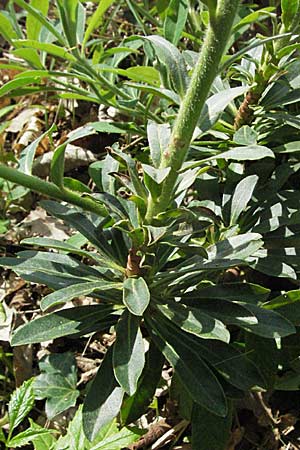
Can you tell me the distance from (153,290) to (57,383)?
0.58 meters

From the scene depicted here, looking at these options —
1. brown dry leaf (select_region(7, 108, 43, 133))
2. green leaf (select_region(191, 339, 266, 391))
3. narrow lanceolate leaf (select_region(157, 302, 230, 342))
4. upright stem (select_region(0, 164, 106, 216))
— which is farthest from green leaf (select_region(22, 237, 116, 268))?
brown dry leaf (select_region(7, 108, 43, 133))

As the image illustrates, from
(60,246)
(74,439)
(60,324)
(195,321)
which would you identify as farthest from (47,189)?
(74,439)

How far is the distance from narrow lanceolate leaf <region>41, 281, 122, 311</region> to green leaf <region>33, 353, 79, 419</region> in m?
0.54

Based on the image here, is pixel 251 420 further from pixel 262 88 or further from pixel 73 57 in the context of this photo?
pixel 73 57

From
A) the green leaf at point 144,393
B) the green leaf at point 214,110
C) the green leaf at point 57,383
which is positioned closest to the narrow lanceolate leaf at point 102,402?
the green leaf at point 144,393

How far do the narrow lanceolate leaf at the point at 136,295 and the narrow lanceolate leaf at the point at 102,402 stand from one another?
26 centimetres

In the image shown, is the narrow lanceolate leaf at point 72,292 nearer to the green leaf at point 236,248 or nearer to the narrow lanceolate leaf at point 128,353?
the narrow lanceolate leaf at point 128,353

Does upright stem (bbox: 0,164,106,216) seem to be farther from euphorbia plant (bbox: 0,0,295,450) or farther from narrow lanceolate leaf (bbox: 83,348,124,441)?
narrow lanceolate leaf (bbox: 83,348,124,441)

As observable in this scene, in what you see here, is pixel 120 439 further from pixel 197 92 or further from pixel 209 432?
pixel 197 92

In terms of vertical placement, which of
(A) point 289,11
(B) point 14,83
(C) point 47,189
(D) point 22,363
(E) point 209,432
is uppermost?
(A) point 289,11

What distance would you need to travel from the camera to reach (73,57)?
1938mm

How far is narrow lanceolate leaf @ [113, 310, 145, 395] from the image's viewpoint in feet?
4.79

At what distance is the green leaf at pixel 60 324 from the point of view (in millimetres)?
1549

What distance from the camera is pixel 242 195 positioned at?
1.79m
